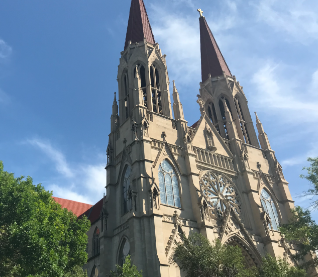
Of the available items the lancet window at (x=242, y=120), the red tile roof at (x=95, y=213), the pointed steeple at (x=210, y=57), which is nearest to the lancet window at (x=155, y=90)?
the pointed steeple at (x=210, y=57)

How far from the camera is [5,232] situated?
1775 centimetres

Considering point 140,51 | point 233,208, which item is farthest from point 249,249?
point 140,51

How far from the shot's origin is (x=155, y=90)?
114 feet

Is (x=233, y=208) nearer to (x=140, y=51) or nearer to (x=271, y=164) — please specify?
(x=271, y=164)

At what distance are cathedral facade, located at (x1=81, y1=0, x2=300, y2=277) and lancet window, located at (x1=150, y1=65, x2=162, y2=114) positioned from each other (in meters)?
0.11

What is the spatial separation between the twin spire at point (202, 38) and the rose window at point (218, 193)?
17.7m

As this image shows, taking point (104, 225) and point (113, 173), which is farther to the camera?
Result: point (113, 173)

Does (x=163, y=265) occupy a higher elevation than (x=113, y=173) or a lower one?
lower

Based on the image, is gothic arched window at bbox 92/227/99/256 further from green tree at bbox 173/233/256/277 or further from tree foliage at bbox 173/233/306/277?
green tree at bbox 173/233/256/277

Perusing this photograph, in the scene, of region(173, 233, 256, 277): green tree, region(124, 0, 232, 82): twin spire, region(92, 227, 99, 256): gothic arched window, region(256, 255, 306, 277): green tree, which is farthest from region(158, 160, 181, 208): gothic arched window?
region(124, 0, 232, 82): twin spire

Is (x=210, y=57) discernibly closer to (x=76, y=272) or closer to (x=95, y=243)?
(x=95, y=243)

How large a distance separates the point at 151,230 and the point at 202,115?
1572 cm

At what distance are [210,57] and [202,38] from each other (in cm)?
481

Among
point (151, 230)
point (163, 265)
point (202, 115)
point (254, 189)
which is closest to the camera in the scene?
point (163, 265)
